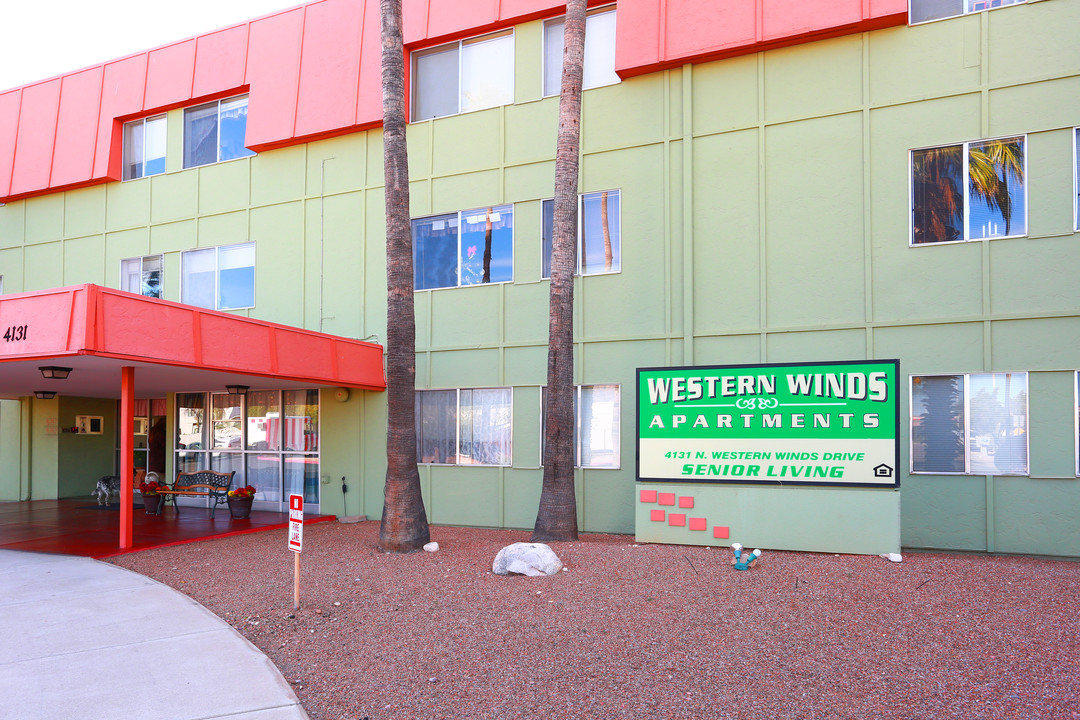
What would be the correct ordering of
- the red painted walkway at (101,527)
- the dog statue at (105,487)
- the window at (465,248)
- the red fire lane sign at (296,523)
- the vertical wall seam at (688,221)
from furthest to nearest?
1. the dog statue at (105,487)
2. the window at (465,248)
3. the vertical wall seam at (688,221)
4. the red painted walkway at (101,527)
5. the red fire lane sign at (296,523)

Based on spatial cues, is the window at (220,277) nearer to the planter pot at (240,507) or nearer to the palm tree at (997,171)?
Result: the planter pot at (240,507)

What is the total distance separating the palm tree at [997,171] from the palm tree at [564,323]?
18.6 ft

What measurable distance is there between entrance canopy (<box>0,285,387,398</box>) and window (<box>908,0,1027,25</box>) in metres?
10.5

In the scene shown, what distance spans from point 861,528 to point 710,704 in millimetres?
5129

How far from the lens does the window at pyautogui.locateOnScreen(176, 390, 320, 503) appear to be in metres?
15.3

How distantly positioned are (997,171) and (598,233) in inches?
233

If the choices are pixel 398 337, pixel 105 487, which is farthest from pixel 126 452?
pixel 105 487

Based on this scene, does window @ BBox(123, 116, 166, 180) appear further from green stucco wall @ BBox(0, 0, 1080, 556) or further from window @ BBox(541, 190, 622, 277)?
window @ BBox(541, 190, 622, 277)

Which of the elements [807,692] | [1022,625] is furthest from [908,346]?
[807,692]

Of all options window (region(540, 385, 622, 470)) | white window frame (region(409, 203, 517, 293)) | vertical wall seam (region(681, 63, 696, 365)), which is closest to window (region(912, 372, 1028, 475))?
vertical wall seam (region(681, 63, 696, 365))

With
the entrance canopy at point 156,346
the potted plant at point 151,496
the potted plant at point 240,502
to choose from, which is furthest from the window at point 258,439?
the potted plant at point 151,496

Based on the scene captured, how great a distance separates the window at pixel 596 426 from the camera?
1248 centimetres

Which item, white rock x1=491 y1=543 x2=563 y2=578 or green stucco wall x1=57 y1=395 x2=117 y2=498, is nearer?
white rock x1=491 y1=543 x2=563 y2=578

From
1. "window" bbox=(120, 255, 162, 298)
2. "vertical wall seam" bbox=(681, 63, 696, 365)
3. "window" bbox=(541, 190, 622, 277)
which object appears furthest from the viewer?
"window" bbox=(120, 255, 162, 298)
